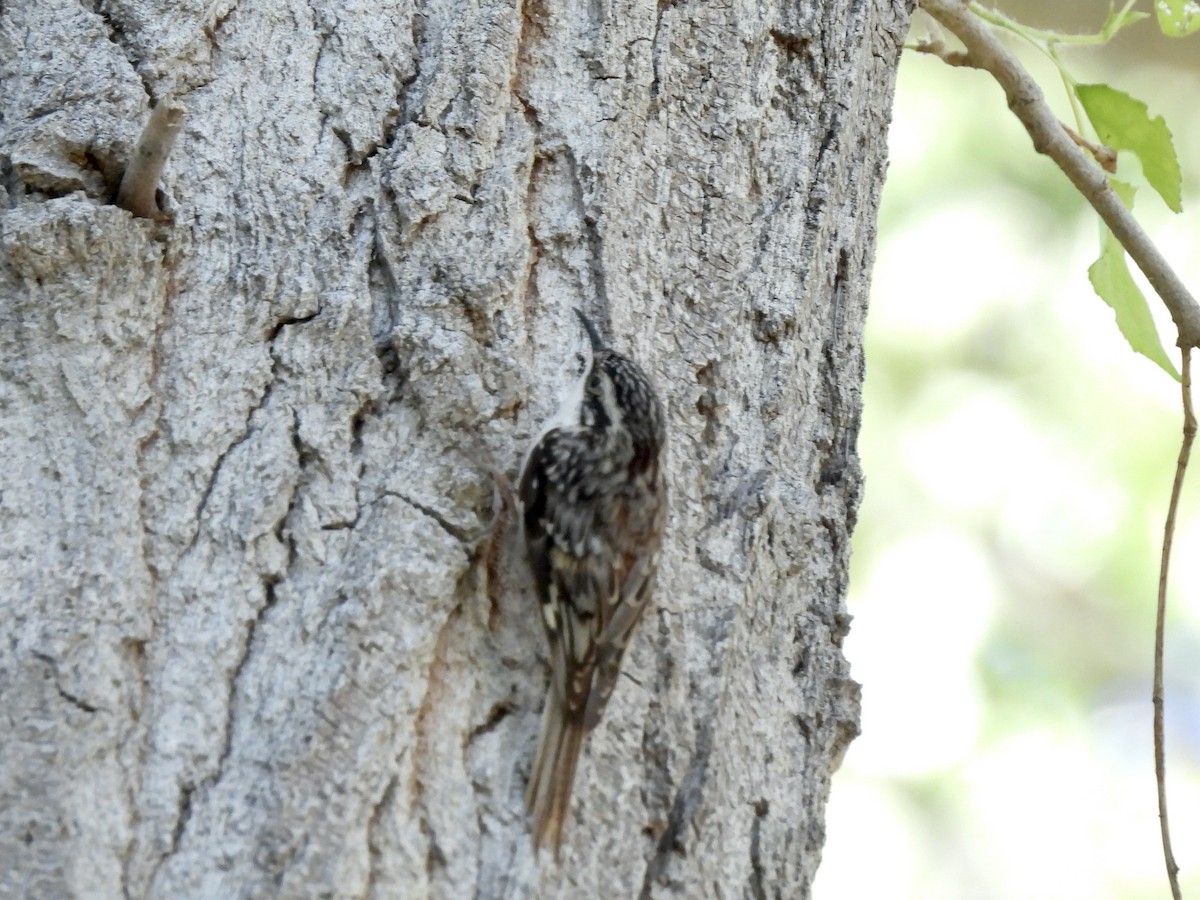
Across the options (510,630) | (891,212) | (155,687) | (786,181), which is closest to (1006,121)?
(891,212)

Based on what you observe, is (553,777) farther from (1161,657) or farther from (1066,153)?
(1066,153)

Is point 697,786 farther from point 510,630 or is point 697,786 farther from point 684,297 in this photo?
point 684,297

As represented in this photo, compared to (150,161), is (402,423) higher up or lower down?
lower down

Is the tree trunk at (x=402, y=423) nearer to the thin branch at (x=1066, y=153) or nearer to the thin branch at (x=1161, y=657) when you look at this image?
the thin branch at (x=1066, y=153)

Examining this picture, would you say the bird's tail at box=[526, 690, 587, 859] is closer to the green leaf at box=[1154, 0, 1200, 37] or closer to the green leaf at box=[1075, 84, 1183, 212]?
the green leaf at box=[1075, 84, 1183, 212]

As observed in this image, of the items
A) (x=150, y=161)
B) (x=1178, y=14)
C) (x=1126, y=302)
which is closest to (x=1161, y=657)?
(x=1126, y=302)

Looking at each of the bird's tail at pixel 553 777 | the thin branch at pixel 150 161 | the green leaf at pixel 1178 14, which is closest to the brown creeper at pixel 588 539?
the bird's tail at pixel 553 777
